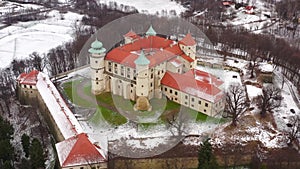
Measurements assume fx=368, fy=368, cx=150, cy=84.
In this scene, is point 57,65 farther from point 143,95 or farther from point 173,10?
point 173,10

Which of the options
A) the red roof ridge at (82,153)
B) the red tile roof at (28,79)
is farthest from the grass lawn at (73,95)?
the red roof ridge at (82,153)

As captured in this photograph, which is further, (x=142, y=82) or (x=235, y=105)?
(x=142, y=82)

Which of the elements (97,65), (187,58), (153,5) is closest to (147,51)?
(187,58)

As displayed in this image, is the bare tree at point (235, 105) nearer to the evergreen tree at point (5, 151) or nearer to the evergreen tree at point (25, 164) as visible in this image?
the evergreen tree at point (25, 164)

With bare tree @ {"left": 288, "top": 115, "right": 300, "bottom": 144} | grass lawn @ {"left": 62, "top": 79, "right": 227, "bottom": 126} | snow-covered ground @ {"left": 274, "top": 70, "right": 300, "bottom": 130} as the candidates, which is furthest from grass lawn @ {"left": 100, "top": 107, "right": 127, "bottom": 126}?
bare tree @ {"left": 288, "top": 115, "right": 300, "bottom": 144}

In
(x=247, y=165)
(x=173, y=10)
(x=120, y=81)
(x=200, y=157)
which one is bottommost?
(x=247, y=165)

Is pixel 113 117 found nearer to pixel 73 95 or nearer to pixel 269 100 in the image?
pixel 73 95

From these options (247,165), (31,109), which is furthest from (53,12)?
(247,165)

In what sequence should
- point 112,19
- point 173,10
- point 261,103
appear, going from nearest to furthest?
point 261,103 < point 112,19 < point 173,10
